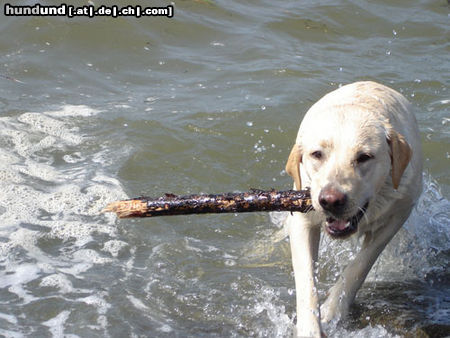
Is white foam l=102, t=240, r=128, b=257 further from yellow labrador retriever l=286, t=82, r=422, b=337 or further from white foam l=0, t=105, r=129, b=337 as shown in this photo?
yellow labrador retriever l=286, t=82, r=422, b=337

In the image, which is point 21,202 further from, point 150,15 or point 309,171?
point 150,15

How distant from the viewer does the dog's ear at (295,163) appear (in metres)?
5.02

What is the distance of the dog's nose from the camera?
14.8ft

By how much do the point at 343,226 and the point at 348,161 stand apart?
0.41 meters

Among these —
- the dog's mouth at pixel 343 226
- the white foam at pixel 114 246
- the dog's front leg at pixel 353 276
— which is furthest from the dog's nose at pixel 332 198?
the white foam at pixel 114 246

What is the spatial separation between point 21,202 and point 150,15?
6354 mm

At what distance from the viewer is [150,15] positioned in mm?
12773

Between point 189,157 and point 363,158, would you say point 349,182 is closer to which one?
point 363,158

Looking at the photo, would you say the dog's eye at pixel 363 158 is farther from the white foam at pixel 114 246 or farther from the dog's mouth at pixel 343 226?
the white foam at pixel 114 246

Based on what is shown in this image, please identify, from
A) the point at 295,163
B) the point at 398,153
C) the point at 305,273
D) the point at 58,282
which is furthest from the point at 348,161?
the point at 58,282

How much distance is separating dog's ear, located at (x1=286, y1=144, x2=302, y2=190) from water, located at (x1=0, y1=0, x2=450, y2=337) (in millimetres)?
994

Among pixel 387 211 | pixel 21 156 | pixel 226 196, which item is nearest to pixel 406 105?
pixel 387 211

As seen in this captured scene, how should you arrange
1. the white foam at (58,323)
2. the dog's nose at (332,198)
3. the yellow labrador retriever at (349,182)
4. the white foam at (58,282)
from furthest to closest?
the white foam at (58,282), the white foam at (58,323), the yellow labrador retriever at (349,182), the dog's nose at (332,198)

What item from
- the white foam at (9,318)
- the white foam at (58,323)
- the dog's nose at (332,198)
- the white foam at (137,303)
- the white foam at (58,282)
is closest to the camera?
the dog's nose at (332,198)
